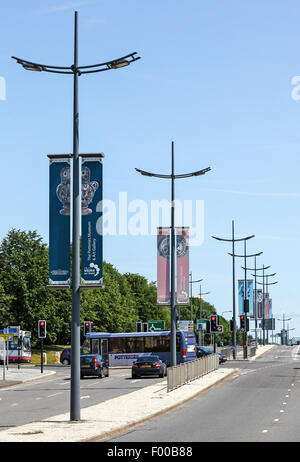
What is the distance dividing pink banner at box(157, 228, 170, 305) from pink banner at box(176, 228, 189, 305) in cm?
54

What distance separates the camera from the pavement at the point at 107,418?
63.8 feet

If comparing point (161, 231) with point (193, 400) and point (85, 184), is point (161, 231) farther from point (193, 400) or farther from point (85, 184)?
point (85, 184)

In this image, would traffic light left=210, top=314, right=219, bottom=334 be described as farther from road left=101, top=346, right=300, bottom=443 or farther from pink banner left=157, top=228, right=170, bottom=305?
road left=101, top=346, right=300, bottom=443

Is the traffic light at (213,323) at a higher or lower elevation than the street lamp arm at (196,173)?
lower

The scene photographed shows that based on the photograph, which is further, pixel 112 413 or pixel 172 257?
pixel 172 257

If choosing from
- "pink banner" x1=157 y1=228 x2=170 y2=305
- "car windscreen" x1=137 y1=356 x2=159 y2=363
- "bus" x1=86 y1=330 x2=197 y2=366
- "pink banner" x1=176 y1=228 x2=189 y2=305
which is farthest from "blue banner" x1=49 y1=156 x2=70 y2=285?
"bus" x1=86 y1=330 x2=197 y2=366

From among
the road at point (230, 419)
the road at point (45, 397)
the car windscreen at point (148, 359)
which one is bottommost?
the road at point (45, 397)

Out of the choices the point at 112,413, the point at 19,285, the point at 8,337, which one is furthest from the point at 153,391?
the point at 19,285

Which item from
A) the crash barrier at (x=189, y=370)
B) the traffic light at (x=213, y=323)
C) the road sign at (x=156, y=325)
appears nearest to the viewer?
the crash barrier at (x=189, y=370)

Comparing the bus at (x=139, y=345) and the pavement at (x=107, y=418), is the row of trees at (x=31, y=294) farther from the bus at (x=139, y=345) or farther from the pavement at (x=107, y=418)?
the pavement at (x=107, y=418)

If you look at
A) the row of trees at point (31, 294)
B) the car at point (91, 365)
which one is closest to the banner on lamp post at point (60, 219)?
the car at point (91, 365)

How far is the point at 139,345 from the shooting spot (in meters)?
69.0
